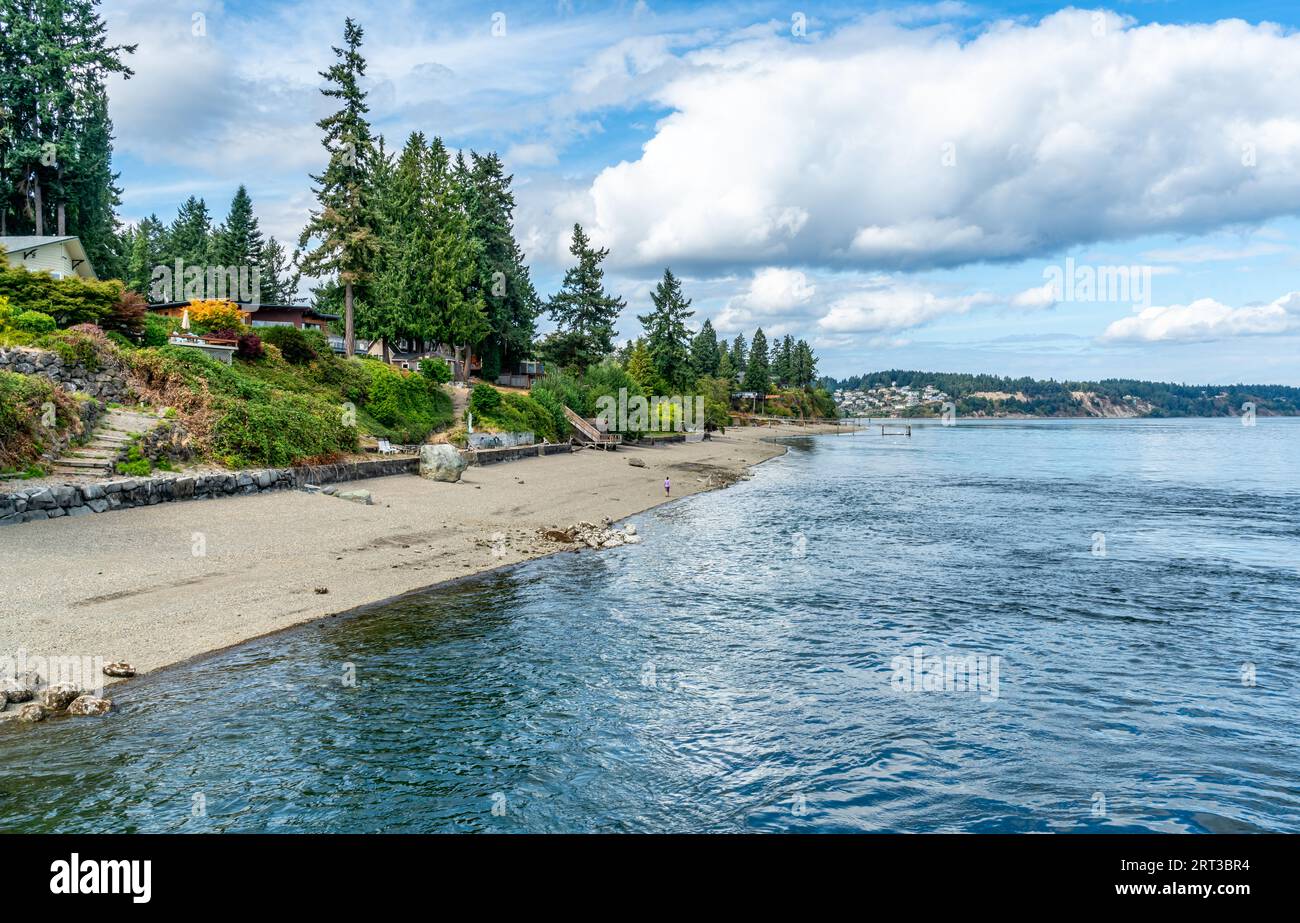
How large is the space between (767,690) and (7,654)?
12463mm

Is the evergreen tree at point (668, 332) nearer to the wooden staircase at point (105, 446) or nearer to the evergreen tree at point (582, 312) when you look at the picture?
the evergreen tree at point (582, 312)

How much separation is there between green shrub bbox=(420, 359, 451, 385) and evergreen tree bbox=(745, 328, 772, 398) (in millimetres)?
105656

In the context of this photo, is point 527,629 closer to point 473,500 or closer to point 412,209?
point 473,500

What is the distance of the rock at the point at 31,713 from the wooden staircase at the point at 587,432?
51.5 m

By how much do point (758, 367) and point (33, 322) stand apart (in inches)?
5218

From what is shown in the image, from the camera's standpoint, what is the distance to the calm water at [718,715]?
31.4 feet

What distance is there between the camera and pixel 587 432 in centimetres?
6366

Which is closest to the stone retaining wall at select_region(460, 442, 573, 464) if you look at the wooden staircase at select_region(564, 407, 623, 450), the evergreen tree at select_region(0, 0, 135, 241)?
Answer: the wooden staircase at select_region(564, 407, 623, 450)

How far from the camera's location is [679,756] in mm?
11203

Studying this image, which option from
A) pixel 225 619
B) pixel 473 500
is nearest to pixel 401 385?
pixel 473 500

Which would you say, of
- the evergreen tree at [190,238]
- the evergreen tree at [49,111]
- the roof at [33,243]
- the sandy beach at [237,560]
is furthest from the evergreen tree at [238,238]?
the sandy beach at [237,560]

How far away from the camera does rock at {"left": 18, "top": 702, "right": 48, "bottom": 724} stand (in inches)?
424

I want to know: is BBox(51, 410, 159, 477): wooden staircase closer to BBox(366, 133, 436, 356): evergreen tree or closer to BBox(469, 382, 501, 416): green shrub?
BBox(469, 382, 501, 416): green shrub
